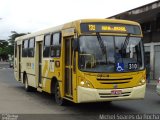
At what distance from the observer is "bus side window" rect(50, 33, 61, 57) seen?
1441 cm

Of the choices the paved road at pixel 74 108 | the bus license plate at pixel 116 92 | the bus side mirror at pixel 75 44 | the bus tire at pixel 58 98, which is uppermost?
the bus side mirror at pixel 75 44

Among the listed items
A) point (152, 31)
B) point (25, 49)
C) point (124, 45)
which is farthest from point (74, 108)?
point (152, 31)

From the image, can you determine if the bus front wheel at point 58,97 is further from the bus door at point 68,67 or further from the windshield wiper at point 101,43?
the windshield wiper at point 101,43

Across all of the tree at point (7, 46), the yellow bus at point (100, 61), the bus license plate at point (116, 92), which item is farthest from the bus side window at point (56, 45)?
the tree at point (7, 46)

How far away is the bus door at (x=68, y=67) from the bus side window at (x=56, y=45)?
0.56 meters

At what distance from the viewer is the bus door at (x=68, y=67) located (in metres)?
13.2

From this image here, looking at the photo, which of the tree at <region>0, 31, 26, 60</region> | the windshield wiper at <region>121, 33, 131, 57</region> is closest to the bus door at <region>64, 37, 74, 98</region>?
the windshield wiper at <region>121, 33, 131, 57</region>

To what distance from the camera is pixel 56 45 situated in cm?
1473

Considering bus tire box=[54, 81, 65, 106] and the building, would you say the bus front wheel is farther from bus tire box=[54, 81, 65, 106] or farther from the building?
the building

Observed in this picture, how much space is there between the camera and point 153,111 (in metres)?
13.1

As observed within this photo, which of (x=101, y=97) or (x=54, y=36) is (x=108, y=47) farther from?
(x=54, y=36)

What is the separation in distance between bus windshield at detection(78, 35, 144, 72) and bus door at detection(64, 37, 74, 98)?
73cm

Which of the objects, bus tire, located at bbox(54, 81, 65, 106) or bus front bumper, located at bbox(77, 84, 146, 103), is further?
bus tire, located at bbox(54, 81, 65, 106)

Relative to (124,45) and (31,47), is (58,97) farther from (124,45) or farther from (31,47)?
(31,47)
